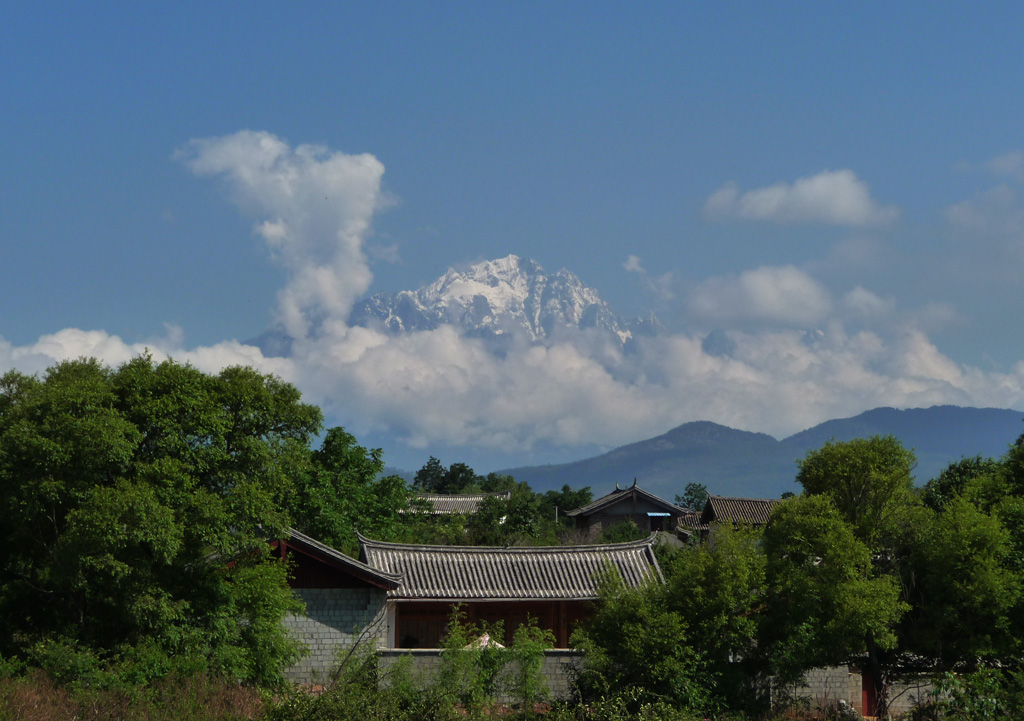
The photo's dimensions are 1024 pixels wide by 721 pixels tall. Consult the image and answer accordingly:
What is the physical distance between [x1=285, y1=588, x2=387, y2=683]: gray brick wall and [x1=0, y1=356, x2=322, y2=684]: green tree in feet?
10.8

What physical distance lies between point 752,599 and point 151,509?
34.8 ft

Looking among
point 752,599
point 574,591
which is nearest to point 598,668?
point 752,599

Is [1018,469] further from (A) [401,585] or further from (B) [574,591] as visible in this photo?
(A) [401,585]

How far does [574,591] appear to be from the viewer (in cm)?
2738

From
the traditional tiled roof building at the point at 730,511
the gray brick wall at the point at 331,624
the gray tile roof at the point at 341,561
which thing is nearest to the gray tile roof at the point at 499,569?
the gray brick wall at the point at 331,624

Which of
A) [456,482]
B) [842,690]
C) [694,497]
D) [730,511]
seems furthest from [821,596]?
[694,497]

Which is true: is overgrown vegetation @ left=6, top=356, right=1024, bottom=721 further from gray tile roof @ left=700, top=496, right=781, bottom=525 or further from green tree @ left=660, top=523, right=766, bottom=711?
gray tile roof @ left=700, top=496, right=781, bottom=525

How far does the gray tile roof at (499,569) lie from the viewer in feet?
88.5

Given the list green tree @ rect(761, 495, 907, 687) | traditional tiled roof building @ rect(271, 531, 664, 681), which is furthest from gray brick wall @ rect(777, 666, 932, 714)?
traditional tiled roof building @ rect(271, 531, 664, 681)

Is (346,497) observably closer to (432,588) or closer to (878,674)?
(432,588)

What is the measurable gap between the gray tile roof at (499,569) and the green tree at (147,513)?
24.4ft

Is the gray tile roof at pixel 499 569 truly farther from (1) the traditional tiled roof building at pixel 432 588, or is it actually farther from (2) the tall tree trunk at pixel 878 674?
(2) the tall tree trunk at pixel 878 674

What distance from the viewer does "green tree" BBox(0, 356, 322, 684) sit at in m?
17.2

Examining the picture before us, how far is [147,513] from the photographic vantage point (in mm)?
16953
